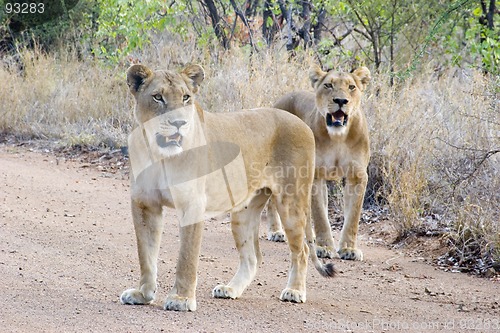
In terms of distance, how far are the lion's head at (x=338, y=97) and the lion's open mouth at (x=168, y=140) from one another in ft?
8.30

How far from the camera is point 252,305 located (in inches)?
199

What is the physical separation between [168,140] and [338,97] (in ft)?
8.46

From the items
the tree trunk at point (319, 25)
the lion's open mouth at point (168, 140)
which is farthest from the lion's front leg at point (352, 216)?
the tree trunk at point (319, 25)

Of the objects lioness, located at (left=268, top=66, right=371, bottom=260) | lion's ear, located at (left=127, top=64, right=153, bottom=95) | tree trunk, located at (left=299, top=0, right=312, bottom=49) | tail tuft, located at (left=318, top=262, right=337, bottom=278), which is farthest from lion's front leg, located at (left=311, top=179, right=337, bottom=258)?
tree trunk, located at (left=299, top=0, right=312, bottom=49)

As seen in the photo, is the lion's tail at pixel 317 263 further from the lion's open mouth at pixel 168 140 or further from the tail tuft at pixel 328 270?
the lion's open mouth at pixel 168 140

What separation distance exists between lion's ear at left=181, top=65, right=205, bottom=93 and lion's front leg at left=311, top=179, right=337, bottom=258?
2.30 meters

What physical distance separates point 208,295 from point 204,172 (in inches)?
32.7

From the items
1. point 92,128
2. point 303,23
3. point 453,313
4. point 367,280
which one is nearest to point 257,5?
point 303,23

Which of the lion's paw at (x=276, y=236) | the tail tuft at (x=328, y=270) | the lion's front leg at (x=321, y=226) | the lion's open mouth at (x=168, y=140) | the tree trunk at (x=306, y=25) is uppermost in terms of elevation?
the lion's open mouth at (x=168, y=140)

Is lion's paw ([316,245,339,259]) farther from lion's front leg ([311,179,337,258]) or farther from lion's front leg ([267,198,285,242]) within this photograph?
lion's front leg ([267,198,285,242])

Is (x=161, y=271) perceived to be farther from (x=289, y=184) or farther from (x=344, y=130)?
(x=344, y=130)

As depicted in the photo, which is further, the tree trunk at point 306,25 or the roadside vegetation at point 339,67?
the tree trunk at point 306,25

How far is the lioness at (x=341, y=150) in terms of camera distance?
6.88m

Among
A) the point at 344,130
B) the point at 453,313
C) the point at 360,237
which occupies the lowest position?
the point at 360,237
